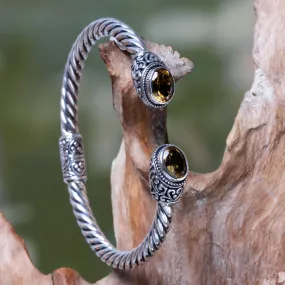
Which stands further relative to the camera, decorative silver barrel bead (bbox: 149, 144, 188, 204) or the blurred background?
the blurred background

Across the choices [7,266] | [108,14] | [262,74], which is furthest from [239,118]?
[108,14]

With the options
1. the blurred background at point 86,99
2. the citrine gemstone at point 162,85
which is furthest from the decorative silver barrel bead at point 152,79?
the blurred background at point 86,99

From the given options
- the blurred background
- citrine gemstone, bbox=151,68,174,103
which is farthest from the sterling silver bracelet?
the blurred background

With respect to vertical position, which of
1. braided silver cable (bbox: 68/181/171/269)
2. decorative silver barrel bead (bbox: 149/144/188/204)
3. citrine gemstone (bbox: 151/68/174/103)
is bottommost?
braided silver cable (bbox: 68/181/171/269)

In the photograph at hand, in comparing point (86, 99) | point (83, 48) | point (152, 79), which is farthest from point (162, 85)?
point (86, 99)

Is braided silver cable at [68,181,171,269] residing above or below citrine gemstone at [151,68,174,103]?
below

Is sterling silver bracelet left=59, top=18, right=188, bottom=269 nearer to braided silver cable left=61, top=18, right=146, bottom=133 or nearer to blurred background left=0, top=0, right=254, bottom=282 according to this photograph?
braided silver cable left=61, top=18, right=146, bottom=133

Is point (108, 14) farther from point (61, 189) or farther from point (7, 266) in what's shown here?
point (7, 266)
